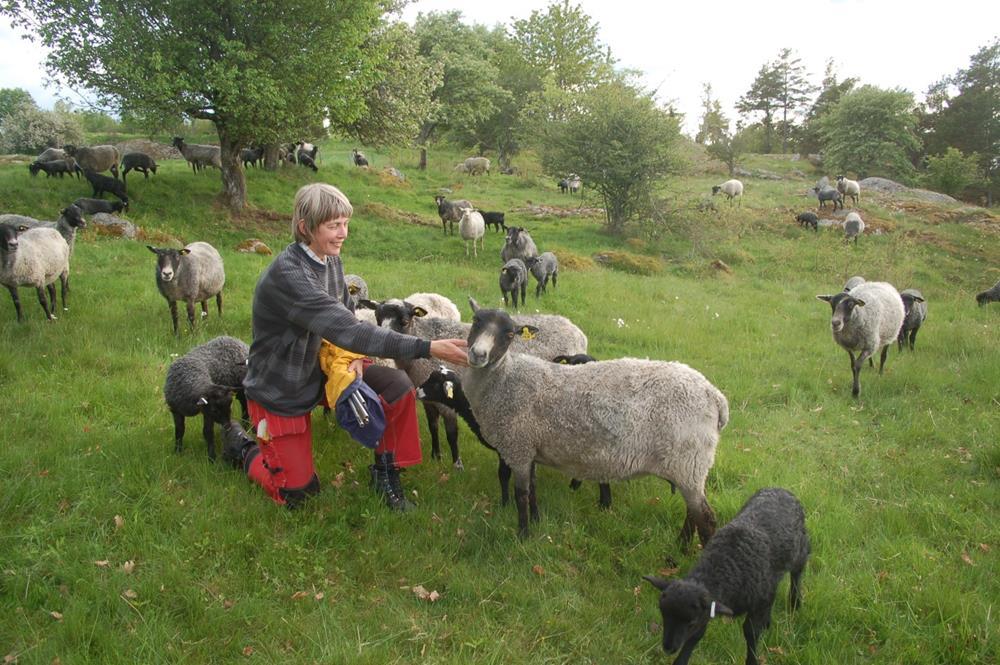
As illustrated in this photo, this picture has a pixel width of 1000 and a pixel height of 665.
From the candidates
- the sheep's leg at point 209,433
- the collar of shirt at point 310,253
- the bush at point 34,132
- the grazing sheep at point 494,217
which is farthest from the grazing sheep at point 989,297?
the bush at point 34,132

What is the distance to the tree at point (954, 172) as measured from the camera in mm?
38438

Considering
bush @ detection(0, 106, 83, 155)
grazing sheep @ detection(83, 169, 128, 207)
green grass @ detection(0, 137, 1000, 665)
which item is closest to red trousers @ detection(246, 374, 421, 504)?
green grass @ detection(0, 137, 1000, 665)

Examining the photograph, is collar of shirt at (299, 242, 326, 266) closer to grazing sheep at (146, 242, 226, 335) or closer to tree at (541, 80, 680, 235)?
grazing sheep at (146, 242, 226, 335)

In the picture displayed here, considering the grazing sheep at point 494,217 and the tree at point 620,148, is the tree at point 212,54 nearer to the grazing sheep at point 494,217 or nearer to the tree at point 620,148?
the grazing sheep at point 494,217

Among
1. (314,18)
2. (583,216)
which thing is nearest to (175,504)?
(314,18)

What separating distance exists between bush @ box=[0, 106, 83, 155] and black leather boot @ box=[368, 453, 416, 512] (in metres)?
37.4

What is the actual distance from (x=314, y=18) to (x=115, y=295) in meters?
10.3

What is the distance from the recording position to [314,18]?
643 inches

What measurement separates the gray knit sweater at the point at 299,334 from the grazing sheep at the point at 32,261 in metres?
7.10

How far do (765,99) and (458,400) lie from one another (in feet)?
237

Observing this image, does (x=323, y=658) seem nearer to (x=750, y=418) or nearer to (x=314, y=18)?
(x=750, y=418)

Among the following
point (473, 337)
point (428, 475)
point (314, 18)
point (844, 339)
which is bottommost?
point (428, 475)

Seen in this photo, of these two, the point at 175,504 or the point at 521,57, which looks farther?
the point at 521,57

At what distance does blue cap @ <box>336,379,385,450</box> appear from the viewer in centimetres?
416
